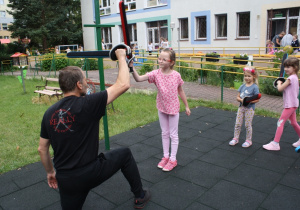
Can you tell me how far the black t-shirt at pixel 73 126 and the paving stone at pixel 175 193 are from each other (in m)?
1.22

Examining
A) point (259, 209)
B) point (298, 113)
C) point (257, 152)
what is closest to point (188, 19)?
point (298, 113)

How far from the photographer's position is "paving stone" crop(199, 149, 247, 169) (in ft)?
13.2

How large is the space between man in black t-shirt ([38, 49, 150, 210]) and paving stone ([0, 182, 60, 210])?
3.38 feet

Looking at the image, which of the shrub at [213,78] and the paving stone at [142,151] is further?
the shrub at [213,78]

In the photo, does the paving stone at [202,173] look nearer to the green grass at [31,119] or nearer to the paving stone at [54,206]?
the paving stone at [54,206]

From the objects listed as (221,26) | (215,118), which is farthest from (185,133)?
(221,26)

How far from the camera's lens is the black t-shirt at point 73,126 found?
2.19 meters

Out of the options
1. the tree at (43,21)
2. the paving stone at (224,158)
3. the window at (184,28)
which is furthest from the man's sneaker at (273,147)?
the tree at (43,21)

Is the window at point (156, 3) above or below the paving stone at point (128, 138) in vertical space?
above

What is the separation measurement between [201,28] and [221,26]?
1804mm

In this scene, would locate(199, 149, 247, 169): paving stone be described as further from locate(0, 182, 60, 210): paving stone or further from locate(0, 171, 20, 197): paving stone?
locate(0, 171, 20, 197): paving stone

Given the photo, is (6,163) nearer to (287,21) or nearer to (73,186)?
(73,186)

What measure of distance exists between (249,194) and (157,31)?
22894mm

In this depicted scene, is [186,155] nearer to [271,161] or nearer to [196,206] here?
[271,161]
